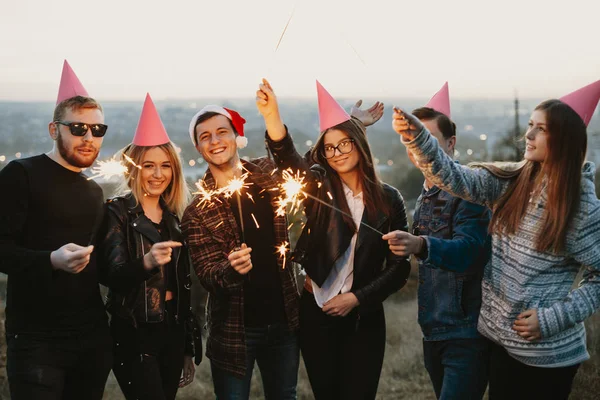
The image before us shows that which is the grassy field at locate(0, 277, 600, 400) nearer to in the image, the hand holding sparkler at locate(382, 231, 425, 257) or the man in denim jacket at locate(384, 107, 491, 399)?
the man in denim jacket at locate(384, 107, 491, 399)

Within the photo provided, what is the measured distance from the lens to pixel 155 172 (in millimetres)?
3336

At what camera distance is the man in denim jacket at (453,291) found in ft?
9.56

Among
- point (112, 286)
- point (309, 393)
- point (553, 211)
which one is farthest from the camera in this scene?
point (309, 393)

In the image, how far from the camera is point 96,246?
3.18m

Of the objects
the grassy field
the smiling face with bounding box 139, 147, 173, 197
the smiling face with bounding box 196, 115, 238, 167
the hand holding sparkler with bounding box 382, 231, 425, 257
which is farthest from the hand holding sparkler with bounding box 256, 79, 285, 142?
the grassy field

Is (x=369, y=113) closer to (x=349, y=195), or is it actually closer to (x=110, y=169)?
(x=349, y=195)

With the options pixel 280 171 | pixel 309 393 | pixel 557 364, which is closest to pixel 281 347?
pixel 280 171

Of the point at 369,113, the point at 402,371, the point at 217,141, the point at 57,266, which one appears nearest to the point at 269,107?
the point at 217,141

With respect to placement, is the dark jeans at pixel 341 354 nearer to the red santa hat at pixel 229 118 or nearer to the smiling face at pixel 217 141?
the smiling face at pixel 217 141

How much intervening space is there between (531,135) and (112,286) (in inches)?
89.0

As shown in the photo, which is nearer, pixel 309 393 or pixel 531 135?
pixel 531 135

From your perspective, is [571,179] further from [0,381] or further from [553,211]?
[0,381]

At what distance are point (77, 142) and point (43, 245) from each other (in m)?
0.57

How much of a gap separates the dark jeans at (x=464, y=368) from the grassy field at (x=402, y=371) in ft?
8.79
